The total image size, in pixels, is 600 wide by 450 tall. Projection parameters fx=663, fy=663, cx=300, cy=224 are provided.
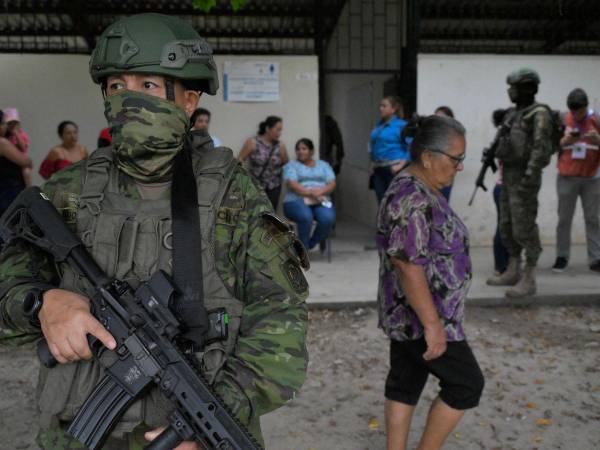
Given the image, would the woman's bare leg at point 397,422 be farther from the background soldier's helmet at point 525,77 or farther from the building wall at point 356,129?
the building wall at point 356,129

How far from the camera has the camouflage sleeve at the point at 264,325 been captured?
1.40 metres

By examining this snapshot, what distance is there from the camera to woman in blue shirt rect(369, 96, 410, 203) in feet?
22.8

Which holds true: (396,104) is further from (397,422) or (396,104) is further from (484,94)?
(397,422)

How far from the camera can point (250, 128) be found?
7637 millimetres

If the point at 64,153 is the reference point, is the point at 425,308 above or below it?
below

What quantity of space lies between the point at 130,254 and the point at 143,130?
0.90ft

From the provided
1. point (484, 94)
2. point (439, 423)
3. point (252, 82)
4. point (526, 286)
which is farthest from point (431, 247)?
point (484, 94)

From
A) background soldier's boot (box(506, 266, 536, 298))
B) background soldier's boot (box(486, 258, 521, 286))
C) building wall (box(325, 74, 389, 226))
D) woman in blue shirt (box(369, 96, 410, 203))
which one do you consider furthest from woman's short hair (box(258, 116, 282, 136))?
background soldier's boot (box(506, 266, 536, 298))

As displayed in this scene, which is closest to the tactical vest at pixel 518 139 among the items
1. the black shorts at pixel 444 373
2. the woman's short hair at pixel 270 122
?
the woman's short hair at pixel 270 122

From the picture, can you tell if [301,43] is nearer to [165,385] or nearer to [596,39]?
[596,39]

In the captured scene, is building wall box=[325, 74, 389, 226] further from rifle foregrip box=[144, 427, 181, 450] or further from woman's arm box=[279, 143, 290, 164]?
rifle foregrip box=[144, 427, 181, 450]

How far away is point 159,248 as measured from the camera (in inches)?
57.8

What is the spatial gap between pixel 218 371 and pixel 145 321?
0.67 ft

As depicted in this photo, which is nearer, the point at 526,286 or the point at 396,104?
the point at 526,286
